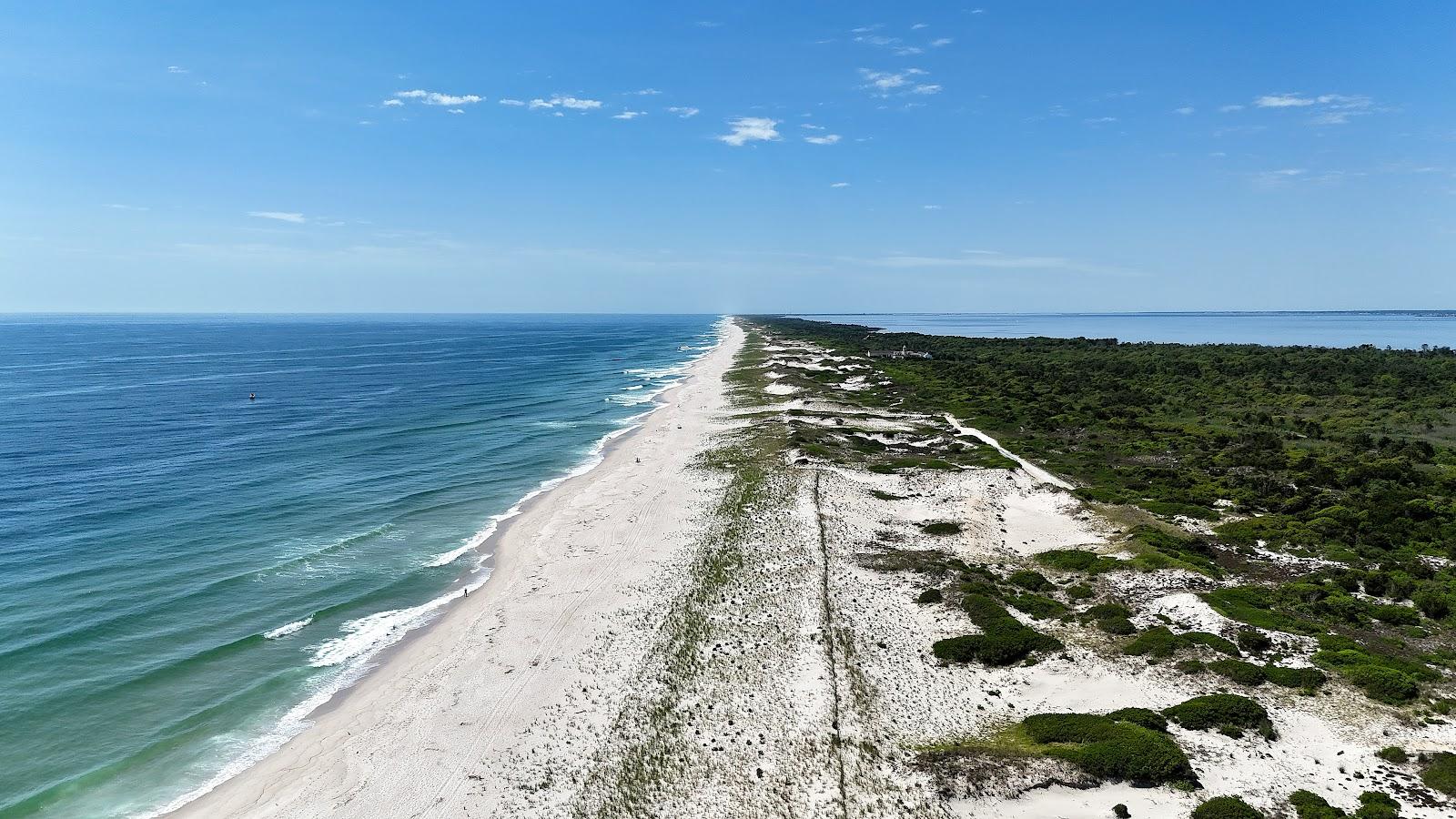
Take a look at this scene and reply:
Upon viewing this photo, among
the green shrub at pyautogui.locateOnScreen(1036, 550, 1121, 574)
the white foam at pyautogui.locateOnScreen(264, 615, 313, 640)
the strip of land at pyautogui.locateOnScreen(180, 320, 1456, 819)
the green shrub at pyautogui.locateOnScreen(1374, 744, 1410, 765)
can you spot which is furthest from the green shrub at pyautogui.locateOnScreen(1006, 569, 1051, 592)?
the white foam at pyautogui.locateOnScreen(264, 615, 313, 640)

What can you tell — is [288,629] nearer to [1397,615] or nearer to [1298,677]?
[1298,677]

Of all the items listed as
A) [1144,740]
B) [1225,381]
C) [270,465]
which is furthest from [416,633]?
[1225,381]

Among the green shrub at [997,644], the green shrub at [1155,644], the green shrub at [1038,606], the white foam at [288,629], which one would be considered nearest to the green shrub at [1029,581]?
the green shrub at [1038,606]

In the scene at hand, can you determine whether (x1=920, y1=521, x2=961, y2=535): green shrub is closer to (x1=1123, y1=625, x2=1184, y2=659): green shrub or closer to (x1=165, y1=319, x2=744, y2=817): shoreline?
(x1=1123, y1=625, x2=1184, y2=659): green shrub

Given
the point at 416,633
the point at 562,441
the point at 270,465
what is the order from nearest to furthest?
the point at 416,633, the point at 270,465, the point at 562,441

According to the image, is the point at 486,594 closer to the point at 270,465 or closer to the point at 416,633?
the point at 416,633

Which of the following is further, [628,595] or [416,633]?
[628,595]

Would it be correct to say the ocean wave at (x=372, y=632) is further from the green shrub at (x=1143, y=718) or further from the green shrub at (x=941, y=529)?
the green shrub at (x=1143, y=718)

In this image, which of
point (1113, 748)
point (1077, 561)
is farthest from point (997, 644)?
point (1077, 561)
